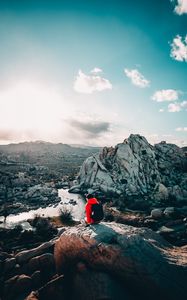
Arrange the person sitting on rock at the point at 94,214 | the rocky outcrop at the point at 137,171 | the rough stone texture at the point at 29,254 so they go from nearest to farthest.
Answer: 1. the person sitting on rock at the point at 94,214
2. the rough stone texture at the point at 29,254
3. the rocky outcrop at the point at 137,171

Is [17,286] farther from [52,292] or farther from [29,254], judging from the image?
[29,254]

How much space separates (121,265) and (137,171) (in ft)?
156

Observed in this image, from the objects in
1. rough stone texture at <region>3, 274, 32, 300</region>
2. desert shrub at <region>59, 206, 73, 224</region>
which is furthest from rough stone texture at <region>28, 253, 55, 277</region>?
desert shrub at <region>59, 206, 73, 224</region>

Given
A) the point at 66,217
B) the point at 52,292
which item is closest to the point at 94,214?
the point at 52,292

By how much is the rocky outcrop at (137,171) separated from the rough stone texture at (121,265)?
40189mm

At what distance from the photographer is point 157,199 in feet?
166

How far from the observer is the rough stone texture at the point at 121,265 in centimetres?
1087

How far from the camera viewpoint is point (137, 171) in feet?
192

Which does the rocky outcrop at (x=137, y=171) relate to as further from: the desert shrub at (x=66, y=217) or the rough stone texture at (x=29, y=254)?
the rough stone texture at (x=29, y=254)

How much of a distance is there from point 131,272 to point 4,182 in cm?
4892

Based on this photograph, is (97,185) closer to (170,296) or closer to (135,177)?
(135,177)

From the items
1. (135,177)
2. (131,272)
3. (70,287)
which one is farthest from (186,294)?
(135,177)

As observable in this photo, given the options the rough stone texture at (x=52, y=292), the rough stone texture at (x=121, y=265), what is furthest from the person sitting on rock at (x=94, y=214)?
the rough stone texture at (x=52, y=292)

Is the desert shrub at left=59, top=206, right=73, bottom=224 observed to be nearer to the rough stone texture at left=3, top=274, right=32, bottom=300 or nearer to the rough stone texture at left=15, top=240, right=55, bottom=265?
the rough stone texture at left=15, top=240, right=55, bottom=265
